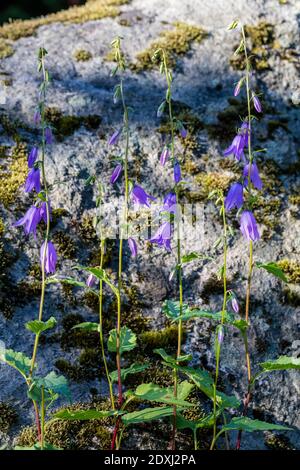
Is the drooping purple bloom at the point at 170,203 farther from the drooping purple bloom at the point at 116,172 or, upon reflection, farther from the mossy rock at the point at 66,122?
the mossy rock at the point at 66,122

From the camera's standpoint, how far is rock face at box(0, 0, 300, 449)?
366 centimetres

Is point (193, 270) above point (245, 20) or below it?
below

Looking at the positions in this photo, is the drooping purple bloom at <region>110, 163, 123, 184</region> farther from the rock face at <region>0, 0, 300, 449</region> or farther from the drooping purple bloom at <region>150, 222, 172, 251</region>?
the rock face at <region>0, 0, 300, 449</region>

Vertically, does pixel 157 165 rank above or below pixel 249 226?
above

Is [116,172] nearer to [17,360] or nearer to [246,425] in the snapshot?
[17,360]

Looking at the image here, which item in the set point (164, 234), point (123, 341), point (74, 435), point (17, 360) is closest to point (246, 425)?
point (123, 341)

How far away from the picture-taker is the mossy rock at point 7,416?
3.22 m

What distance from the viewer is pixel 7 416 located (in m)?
3.25

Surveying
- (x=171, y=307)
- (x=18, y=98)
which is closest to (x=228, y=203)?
(x=171, y=307)

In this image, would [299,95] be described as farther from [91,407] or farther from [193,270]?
[91,407]

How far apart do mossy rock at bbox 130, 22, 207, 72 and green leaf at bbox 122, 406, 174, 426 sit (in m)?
3.12

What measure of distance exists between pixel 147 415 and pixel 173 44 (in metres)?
3.48
